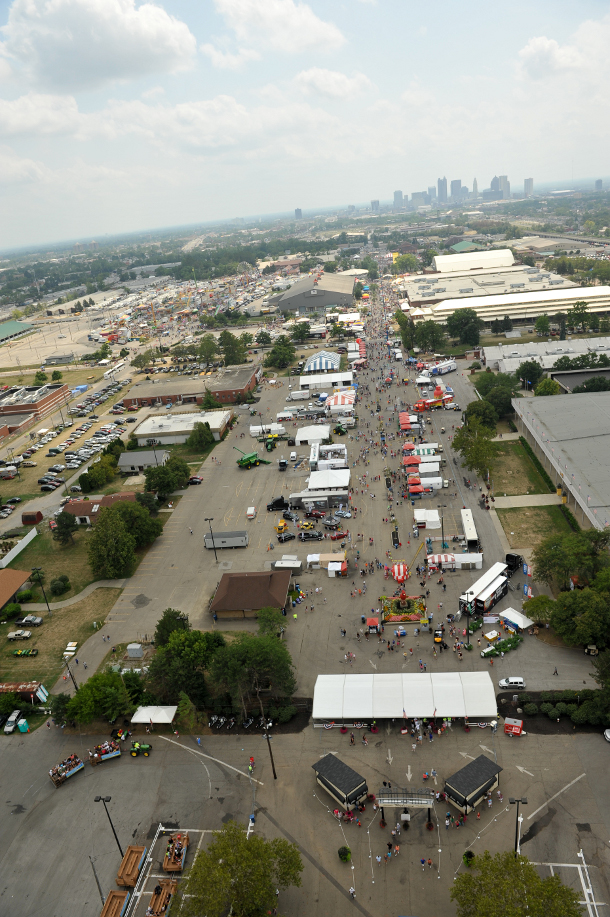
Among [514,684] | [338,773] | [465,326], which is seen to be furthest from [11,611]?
[465,326]

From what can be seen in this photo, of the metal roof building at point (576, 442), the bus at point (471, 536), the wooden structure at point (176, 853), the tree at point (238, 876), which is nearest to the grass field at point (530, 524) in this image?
the metal roof building at point (576, 442)

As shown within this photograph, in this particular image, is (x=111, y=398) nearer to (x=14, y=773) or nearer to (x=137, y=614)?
Answer: (x=137, y=614)

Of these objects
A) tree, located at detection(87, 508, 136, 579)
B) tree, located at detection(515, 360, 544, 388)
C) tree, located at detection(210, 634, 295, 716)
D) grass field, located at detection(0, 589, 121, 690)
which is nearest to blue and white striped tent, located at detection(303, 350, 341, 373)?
tree, located at detection(515, 360, 544, 388)

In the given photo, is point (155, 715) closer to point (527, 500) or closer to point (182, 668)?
point (182, 668)

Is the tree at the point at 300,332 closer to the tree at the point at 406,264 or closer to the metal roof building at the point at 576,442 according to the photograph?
the metal roof building at the point at 576,442

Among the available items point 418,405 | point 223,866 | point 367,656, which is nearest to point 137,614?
point 367,656

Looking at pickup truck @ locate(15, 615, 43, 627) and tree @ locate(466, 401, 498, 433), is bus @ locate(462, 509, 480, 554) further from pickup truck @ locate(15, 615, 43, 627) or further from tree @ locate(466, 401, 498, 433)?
pickup truck @ locate(15, 615, 43, 627)

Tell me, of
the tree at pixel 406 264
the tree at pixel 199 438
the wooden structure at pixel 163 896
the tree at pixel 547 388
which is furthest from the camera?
the tree at pixel 406 264
